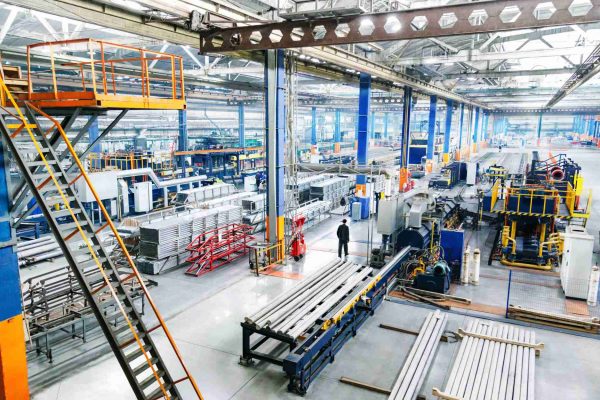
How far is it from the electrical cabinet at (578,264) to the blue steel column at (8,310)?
42.0ft

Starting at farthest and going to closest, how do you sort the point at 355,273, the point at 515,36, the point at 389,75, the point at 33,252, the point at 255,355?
the point at 389,75
the point at 515,36
the point at 33,252
the point at 355,273
the point at 255,355

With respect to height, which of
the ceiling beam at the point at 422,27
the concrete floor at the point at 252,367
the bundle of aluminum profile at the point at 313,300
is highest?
the ceiling beam at the point at 422,27

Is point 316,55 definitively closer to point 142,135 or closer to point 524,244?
point 524,244

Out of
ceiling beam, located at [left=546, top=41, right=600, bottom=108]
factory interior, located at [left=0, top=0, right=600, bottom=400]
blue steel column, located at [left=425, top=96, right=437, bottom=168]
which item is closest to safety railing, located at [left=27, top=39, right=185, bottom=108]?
factory interior, located at [left=0, top=0, right=600, bottom=400]

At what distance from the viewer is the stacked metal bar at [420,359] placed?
7.41 meters

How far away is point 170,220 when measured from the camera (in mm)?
15062

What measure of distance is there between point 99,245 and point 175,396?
2402 millimetres

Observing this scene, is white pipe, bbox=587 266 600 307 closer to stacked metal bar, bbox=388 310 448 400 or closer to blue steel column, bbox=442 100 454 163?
stacked metal bar, bbox=388 310 448 400

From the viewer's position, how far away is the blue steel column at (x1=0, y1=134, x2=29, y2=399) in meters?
6.54

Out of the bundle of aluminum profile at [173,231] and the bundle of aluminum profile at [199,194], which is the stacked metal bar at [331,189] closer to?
the bundle of aluminum profile at [199,194]

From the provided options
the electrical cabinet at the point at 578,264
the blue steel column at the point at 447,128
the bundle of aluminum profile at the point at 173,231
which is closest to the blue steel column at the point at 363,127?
the bundle of aluminum profile at the point at 173,231

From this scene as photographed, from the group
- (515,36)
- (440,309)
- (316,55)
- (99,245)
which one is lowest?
A: (440,309)

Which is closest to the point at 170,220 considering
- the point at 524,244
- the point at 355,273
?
the point at 355,273

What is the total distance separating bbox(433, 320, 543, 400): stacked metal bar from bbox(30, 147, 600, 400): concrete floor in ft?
1.19
